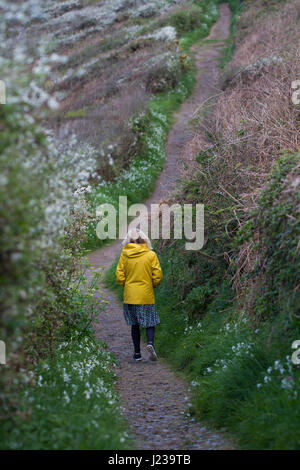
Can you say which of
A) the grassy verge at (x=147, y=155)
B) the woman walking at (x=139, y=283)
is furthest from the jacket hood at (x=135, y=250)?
the grassy verge at (x=147, y=155)

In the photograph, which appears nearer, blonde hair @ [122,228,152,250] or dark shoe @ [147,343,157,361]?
dark shoe @ [147,343,157,361]

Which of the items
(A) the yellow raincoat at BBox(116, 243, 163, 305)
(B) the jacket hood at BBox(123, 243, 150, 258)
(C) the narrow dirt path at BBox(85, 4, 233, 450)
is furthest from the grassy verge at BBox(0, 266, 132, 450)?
(B) the jacket hood at BBox(123, 243, 150, 258)

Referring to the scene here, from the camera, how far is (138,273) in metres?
7.50

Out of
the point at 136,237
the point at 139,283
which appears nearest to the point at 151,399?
the point at 139,283

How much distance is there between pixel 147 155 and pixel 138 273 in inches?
451

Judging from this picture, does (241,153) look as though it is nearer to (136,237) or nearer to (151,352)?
(136,237)

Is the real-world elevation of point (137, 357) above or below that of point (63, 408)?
below

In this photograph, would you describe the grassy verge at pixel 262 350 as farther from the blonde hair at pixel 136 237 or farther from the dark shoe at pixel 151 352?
the blonde hair at pixel 136 237

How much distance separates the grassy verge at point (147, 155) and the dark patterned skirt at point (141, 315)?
600cm

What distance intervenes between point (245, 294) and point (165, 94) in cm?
1916

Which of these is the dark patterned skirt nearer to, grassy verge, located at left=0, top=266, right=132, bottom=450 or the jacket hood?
the jacket hood

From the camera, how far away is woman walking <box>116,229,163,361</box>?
24.6 feet

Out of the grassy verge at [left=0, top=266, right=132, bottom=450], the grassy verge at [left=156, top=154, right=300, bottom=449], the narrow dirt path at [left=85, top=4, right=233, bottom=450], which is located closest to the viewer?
the grassy verge at [left=0, top=266, right=132, bottom=450]

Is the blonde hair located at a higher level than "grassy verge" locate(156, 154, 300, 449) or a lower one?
higher
